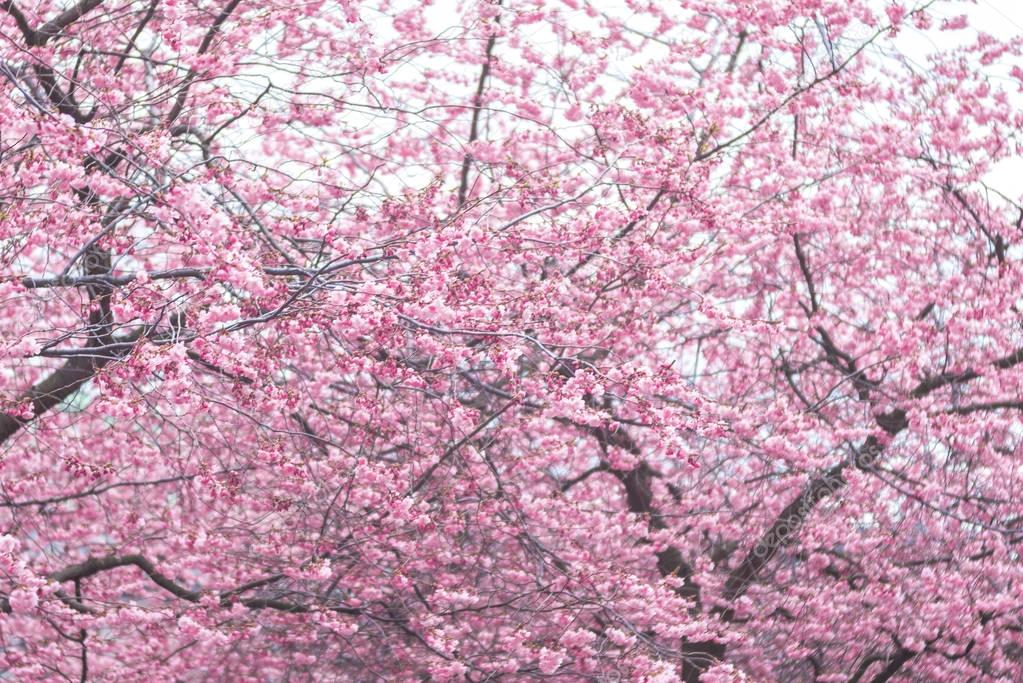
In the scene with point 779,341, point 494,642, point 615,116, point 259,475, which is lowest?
point 494,642

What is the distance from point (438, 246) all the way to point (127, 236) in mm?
1555

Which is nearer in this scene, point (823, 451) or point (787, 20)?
point (823, 451)

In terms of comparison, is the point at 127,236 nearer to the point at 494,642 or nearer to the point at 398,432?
the point at 398,432

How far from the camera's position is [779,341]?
8.99 m

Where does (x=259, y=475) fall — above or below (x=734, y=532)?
above

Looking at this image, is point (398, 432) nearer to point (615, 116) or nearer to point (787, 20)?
point (615, 116)

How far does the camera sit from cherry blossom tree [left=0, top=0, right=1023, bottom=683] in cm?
591

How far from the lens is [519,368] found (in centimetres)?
755

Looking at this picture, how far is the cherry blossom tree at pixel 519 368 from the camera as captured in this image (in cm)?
591

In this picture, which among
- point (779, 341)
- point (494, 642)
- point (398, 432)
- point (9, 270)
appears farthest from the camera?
point (779, 341)

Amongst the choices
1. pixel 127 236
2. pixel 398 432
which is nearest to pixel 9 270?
pixel 127 236

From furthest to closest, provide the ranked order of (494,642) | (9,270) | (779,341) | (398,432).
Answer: (779,341)
(494,642)
(398,432)
(9,270)

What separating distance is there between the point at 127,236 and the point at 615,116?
15.7ft

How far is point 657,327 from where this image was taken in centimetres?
909
